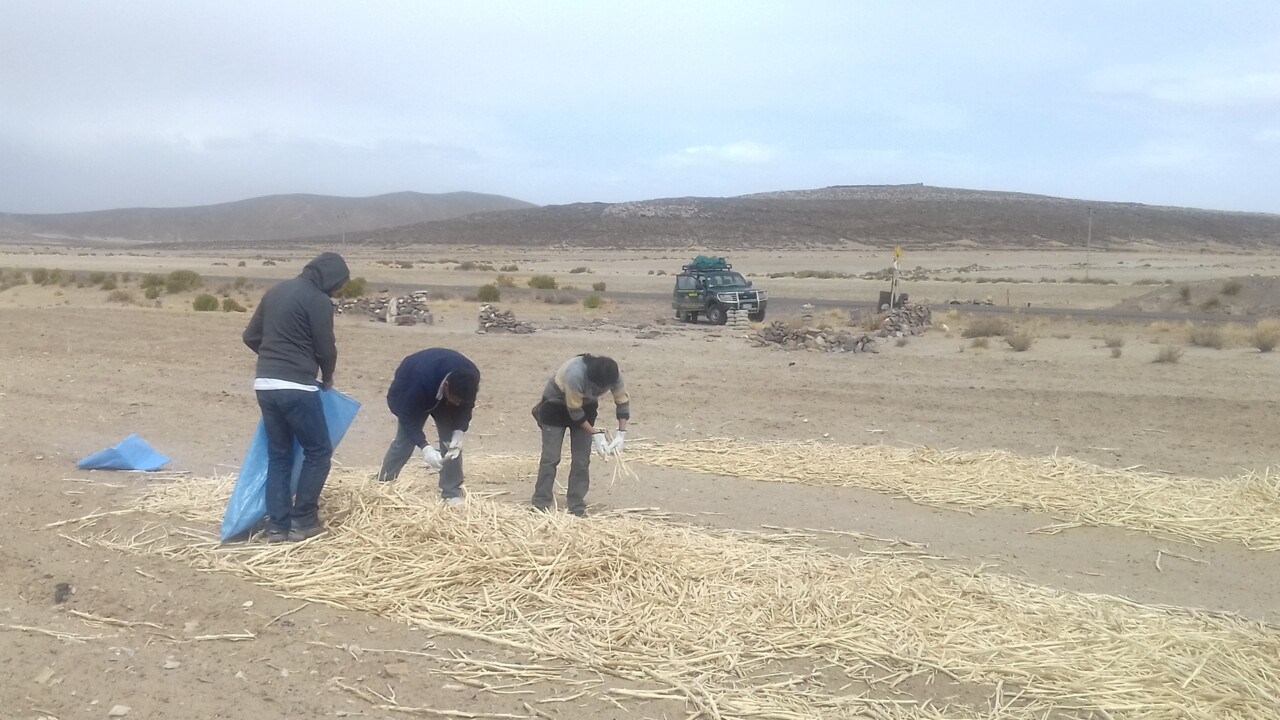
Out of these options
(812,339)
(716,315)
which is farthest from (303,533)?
(716,315)

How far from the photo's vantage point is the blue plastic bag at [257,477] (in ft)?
20.7

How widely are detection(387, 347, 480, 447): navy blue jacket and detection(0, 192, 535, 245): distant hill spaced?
168266 millimetres

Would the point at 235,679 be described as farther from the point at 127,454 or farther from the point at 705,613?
the point at 127,454

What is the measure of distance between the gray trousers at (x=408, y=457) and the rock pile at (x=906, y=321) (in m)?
15.7

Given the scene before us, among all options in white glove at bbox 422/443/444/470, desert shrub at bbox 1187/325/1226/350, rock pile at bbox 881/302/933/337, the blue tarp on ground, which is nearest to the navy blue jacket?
white glove at bbox 422/443/444/470

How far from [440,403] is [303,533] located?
126cm

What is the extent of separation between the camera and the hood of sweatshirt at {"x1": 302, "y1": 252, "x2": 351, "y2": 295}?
6.12 meters

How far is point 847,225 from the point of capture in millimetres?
98062

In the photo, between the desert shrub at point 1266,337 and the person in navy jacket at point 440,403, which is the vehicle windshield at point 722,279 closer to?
the desert shrub at point 1266,337

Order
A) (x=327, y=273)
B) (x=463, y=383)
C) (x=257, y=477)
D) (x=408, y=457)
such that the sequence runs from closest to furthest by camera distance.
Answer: (x=327, y=273) < (x=257, y=477) < (x=463, y=383) < (x=408, y=457)

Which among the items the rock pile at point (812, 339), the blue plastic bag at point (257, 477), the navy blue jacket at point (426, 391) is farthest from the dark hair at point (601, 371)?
the rock pile at point (812, 339)

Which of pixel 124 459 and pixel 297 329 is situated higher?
pixel 297 329

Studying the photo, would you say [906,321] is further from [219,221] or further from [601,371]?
[219,221]

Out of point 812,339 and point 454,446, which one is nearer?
point 454,446
